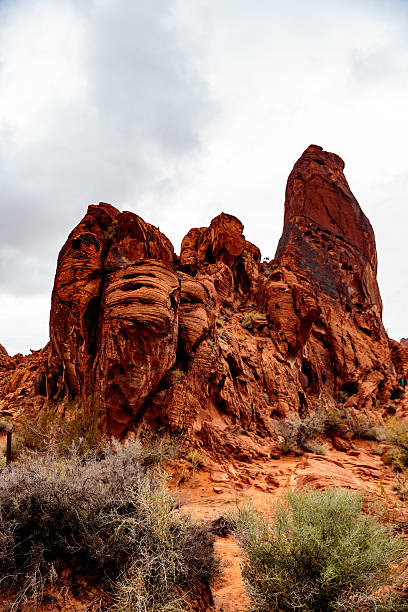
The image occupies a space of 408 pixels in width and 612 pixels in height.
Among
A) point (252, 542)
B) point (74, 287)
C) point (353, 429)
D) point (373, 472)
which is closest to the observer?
point (252, 542)

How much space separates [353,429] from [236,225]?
1236 cm

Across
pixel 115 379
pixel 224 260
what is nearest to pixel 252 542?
pixel 115 379

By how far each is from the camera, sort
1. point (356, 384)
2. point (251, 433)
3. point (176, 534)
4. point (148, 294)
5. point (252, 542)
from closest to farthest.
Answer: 1. point (252, 542)
2. point (176, 534)
3. point (148, 294)
4. point (251, 433)
5. point (356, 384)

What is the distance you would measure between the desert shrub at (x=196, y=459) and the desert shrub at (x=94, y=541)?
5.25 m

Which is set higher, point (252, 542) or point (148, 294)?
point (148, 294)

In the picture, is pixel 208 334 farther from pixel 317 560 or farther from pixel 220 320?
pixel 317 560

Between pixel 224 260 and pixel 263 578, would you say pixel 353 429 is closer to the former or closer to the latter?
pixel 224 260

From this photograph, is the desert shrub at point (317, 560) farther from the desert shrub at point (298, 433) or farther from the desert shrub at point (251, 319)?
the desert shrub at point (251, 319)

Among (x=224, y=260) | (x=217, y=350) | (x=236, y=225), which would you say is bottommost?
(x=217, y=350)

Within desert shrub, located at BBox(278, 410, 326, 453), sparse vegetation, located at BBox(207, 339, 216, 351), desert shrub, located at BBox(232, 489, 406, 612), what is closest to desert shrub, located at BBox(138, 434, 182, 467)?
sparse vegetation, located at BBox(207, 339, 216, 351)

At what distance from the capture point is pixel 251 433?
11.3 m

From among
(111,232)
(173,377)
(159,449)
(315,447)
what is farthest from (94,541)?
(111,232)

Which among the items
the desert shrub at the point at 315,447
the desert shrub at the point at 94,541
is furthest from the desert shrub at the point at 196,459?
the desert shrub at the point at 94,541

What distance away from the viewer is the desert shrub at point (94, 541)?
2.98m
